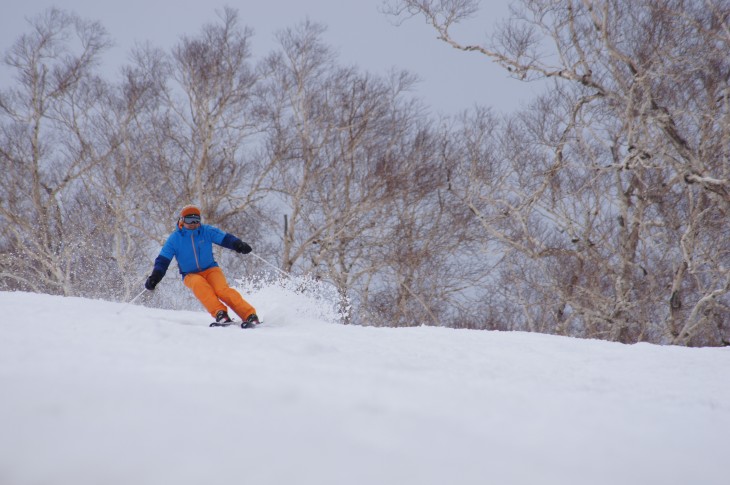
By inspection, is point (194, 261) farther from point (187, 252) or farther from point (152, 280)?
point (152, 280)

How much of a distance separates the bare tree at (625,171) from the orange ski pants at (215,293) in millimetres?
6707

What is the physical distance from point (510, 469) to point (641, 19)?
997cm

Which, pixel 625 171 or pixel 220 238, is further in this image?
pixel 625 171

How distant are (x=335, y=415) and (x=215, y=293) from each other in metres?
3.59

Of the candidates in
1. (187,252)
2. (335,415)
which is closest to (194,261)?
(187,252)

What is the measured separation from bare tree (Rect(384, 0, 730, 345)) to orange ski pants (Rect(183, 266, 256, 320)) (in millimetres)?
6707

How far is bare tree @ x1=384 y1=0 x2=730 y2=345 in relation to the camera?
912cm

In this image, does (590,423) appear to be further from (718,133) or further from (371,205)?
(371,205)

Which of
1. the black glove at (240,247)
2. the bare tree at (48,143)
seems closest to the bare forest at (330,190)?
the bare tree at (48,143)

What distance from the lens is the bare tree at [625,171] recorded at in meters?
9.12

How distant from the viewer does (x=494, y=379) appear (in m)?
2.77

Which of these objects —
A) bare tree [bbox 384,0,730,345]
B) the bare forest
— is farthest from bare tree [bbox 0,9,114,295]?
bare tree [bbox 384,0,730,345]

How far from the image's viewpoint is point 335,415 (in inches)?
81.1

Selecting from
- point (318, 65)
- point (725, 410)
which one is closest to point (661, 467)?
point (725, 410)
